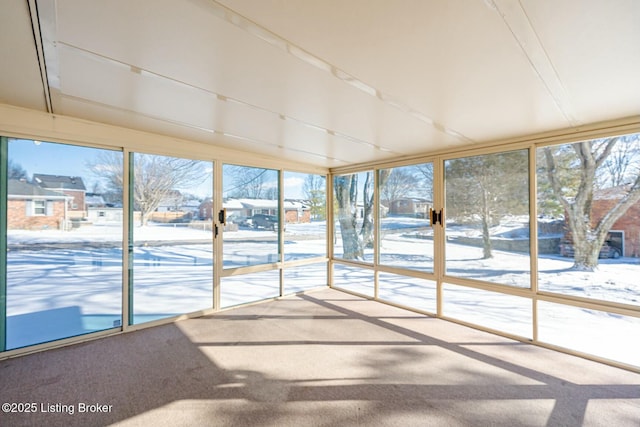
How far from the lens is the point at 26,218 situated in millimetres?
2734

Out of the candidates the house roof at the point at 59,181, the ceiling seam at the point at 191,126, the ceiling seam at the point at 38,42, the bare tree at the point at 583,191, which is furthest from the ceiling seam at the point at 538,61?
the house roof at the point at 59,181

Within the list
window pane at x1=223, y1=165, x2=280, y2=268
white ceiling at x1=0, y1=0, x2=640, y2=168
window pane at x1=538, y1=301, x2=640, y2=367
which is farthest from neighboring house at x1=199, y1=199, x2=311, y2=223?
window pane at x1=538, y1=301, x2=640, y2=367

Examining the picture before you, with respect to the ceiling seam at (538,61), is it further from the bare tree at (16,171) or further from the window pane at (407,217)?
the bare tree at (16,171)

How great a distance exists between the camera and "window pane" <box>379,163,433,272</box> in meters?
4.03

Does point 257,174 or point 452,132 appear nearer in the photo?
A: point 452,132

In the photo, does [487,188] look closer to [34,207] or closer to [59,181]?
[59,181]

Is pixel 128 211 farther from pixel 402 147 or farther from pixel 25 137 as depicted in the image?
pixel 402 147

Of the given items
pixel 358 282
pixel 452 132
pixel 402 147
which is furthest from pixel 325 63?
pixel 358 282

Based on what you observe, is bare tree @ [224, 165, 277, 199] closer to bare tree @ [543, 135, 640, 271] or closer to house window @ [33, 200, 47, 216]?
house window @ [33, 200, 47, 216]

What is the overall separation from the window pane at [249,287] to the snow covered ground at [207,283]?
0.02 metres

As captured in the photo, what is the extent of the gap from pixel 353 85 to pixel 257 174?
2.79 m

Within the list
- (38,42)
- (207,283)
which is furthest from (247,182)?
(38,42)

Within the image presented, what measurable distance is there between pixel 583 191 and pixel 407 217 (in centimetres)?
199

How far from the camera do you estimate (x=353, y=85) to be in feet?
6.40
